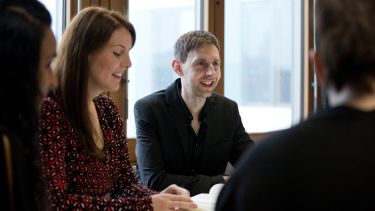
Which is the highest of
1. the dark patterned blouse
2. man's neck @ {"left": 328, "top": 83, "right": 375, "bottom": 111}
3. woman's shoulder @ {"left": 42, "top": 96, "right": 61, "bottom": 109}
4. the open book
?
man's neck @ {"left": 328, "top": 83, "right": 375, "bottom": 111}

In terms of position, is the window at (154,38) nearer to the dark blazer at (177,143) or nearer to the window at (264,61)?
the window at (264,61)

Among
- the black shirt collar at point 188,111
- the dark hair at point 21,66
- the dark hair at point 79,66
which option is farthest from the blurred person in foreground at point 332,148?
the black shirt collar at point 188,111

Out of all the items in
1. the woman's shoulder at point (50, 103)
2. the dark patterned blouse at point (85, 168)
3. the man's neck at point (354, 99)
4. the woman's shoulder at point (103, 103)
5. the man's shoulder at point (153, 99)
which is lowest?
the dark patterned blouse at point (85, 168)

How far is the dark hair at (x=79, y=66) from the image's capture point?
183 centimetres

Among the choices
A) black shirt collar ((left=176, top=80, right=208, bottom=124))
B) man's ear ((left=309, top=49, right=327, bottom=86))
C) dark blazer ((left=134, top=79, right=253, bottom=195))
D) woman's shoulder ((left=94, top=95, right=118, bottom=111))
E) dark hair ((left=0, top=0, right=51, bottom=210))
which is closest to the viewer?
man's ear ((left=309, top=49, right=327, bottom=86))

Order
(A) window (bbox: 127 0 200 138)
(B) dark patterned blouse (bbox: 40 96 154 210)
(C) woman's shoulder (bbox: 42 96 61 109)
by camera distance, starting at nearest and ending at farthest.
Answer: (B) dark patterned blouse (bbox: 40 96 154 210) → (C) woman's shoulder (bbox: 42 96 61 109) → (A) window (bbox: 127 0 200 138)

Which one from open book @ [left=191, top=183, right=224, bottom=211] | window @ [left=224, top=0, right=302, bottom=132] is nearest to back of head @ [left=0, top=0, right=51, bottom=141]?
open book @ [left=191, top=183, right=224, bottom=211]

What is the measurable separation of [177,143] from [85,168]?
2.63 feet

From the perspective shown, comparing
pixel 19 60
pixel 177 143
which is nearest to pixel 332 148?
pixel 19 60

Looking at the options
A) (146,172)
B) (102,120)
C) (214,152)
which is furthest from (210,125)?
(102,120)

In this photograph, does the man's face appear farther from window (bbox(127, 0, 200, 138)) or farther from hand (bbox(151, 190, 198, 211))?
hand (bbox(151, 190, 198, 211))

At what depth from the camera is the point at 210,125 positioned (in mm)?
2648

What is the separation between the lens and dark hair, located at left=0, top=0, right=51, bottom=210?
1.11m

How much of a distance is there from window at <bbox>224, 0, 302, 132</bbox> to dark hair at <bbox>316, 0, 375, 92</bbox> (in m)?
3.30
